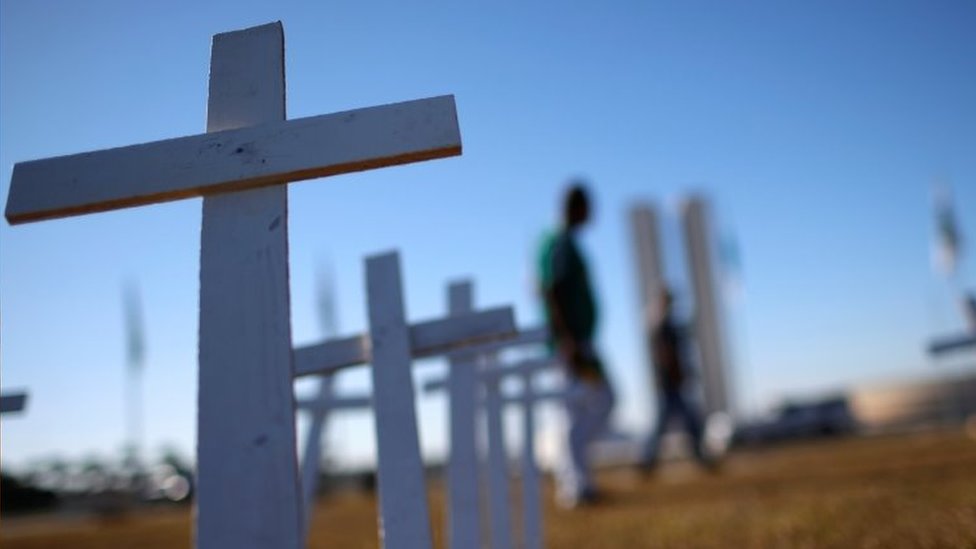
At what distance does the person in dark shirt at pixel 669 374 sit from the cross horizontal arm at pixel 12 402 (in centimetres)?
721

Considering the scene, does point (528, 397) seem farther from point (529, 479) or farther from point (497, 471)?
point (497, 471)

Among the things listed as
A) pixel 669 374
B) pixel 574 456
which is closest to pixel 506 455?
pixel 574 456

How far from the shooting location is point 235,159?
3.76ft

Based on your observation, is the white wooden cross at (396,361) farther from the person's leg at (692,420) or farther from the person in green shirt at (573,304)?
the person's leg at (692,420)

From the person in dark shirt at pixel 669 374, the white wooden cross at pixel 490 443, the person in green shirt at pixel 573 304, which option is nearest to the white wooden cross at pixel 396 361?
the white wooden cross at pixel 490 443

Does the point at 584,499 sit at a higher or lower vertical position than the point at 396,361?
lower

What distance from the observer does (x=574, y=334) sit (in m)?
5.50

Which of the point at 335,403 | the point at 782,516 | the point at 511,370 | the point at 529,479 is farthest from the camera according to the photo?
the point at 782,516

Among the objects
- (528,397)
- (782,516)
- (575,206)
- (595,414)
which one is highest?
(575,206)

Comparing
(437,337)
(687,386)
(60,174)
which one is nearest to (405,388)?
(437,337)

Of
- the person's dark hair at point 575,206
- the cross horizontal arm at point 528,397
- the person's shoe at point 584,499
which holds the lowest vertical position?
the person's shoe at point 584,499

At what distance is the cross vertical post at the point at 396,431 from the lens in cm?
134

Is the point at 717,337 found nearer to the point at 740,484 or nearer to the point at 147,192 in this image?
the point at 740,484

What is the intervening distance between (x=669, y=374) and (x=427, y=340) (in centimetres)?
713
